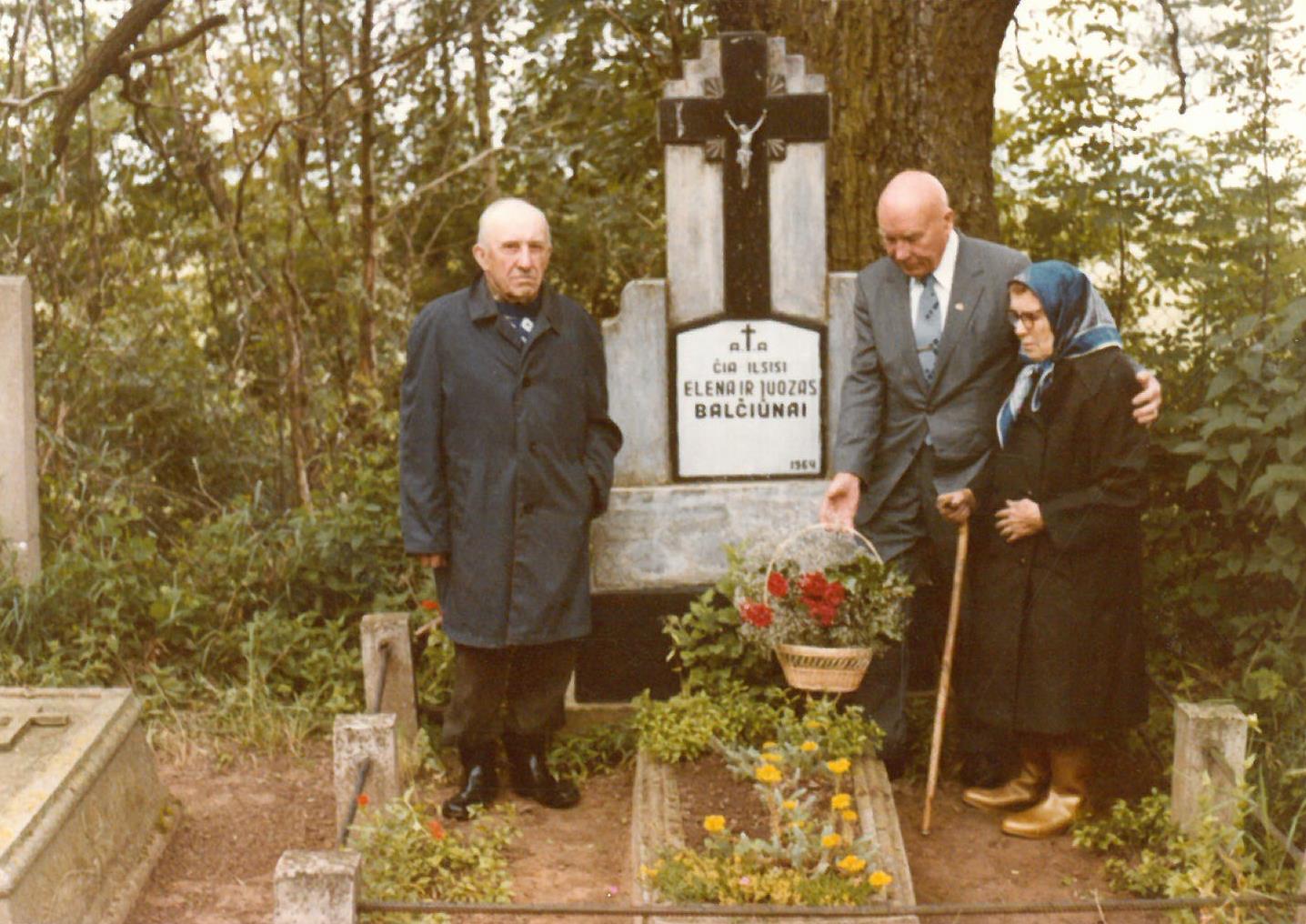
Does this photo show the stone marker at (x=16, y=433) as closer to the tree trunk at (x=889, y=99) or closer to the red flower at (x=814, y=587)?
the tree trunk at (x=889, y=99)

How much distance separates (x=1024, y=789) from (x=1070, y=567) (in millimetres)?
904

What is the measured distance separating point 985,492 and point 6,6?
21.7ft

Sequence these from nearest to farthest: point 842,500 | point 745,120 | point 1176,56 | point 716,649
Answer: point 842,500, point 716,649, point 745,120, point 1176,56

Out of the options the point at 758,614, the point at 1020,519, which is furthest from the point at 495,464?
the point at 1020,519

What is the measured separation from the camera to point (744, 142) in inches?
237

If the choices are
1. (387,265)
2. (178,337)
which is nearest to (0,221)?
(178,337)

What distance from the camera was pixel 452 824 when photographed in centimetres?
542

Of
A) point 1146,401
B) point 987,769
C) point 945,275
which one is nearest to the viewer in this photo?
point 1146,401

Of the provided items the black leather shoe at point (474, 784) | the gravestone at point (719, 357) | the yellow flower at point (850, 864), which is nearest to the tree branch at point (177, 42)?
the gravestone at point (719, 357)

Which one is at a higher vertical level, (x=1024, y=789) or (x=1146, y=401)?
(x=1146, y=401)

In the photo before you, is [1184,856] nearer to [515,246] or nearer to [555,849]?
[555,849]

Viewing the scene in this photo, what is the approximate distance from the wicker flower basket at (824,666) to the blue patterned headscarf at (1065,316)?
1.03 m

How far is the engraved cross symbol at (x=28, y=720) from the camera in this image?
4.95 metres

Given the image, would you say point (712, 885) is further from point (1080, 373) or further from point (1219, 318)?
point (1219, 318)
